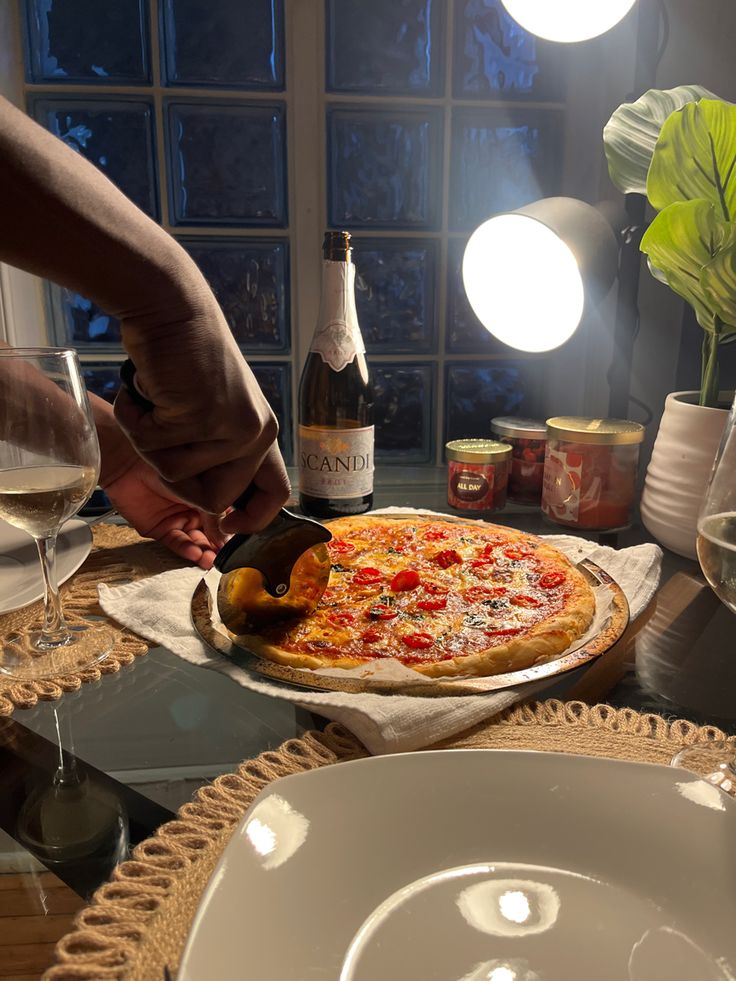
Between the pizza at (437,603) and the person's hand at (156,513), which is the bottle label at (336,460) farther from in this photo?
the person's hand at (156,513)

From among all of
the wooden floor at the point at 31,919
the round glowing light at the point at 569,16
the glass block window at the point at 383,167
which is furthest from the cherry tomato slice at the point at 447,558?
the glass block window at the point at 383,167

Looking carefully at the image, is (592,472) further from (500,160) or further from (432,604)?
(500,160)

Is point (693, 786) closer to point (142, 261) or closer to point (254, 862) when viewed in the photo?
point (254, 862)

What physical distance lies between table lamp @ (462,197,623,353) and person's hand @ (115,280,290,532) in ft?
2.29

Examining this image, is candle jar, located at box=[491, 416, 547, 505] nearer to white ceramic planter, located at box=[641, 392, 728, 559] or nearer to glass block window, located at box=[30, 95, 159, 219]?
white ceramic planter, located at box=[641, 392, 728, 559]

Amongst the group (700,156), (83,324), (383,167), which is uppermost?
(383,167)

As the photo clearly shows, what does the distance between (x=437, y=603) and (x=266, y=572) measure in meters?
0.21

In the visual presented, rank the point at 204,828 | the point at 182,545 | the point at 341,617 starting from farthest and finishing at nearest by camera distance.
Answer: the point at 182,545 < the point at 341,617 < the point at 204,828

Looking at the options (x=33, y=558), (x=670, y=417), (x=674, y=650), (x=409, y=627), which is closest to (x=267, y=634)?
(x=409, y=627)

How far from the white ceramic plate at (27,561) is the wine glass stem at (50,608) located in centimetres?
3

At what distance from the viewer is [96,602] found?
0.86 metres

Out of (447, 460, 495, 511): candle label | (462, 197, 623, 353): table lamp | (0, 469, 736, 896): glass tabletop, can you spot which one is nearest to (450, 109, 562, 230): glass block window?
(462, 197, 623, 353): table lamp

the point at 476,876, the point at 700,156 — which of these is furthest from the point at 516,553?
the point at 476,876

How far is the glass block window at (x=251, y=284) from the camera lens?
1.76 metres
